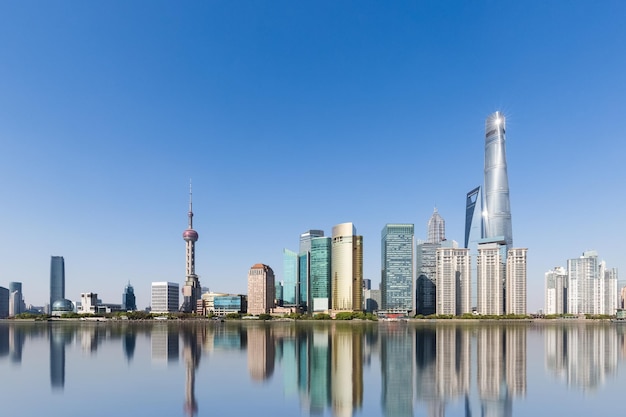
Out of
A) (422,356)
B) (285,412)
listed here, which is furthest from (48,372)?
(422,356)

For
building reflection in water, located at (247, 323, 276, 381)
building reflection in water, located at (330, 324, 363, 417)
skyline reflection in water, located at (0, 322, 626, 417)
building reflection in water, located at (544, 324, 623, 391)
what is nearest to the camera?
building reflection in water, located at (330, 324, 363, 417)

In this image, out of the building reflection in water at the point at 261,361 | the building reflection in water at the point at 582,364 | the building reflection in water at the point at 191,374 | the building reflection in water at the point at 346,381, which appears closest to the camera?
the building reflection in water at the point at 191,374

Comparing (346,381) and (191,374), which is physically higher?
(346,381)

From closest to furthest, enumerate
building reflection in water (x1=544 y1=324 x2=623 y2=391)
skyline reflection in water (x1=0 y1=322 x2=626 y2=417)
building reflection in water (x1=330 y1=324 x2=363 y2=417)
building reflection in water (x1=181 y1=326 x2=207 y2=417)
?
building reflection in water (x1=181 y1=326 x2=207 y2=417)
building reflection in water (x1=330 y1=324 x2=363 y2=417)
skyline reflection in water (x1=0 y1=322 x2=626 y2=417)
building reflection in water (x1=544 y1=324 x2=623 y2=391)

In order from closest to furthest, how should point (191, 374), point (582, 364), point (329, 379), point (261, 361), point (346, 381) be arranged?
point (346, 381) → point (329, 379) → point (191, 374) → point (582, 364) → point (261, 361)

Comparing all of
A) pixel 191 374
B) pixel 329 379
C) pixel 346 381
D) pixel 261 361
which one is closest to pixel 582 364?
pixel 346 381

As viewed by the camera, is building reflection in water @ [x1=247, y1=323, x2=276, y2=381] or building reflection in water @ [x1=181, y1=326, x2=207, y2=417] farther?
building reflection in water @ [x1=247, y1=323, x2=276, y2=381]

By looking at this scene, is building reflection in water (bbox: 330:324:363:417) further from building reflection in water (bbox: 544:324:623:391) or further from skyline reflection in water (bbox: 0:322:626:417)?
building reflection in water (bbox: 544:324:623:391)

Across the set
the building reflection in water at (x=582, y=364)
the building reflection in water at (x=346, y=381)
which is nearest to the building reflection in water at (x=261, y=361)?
the building reflection in water at (x=346, y=381)

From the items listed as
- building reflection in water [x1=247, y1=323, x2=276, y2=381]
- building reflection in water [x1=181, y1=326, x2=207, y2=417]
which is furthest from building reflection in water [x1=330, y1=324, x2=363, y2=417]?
building reflection in water [x1=181, y1=326, x2=207, y2=417]

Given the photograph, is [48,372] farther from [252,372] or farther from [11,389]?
[252,372]

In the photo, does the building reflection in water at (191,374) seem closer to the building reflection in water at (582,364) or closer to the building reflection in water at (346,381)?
the building reflection in water at (346,381)

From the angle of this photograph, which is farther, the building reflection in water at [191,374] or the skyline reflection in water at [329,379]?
the skyline reflection in water at [329,379]

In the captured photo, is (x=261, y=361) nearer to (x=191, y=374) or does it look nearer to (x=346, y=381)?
(x=191, y=374)
